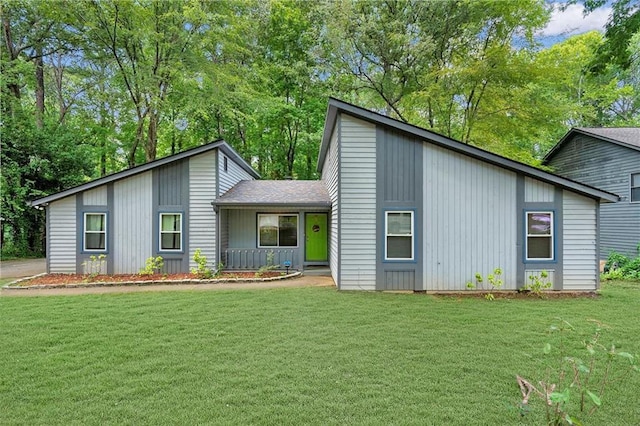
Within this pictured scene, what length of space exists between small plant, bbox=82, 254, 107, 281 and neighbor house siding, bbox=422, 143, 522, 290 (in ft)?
32.6

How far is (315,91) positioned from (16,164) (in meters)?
16.6

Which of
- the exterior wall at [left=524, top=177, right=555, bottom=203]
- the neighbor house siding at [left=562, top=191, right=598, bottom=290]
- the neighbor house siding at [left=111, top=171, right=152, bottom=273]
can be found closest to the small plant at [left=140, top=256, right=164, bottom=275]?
the neighbor house siding at [left=111, top=171, right=152, bottom=273]

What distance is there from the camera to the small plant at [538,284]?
784 cm

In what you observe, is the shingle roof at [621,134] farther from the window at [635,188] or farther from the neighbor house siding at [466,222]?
the neighbor house siding at [466,222]

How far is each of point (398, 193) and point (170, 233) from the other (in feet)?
24.4

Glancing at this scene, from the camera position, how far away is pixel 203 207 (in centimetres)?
1065

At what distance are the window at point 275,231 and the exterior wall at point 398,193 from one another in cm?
472

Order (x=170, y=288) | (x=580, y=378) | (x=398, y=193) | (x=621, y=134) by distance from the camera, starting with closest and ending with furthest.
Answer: (x=580, y=378) < (x=398, y=193) < (x=170, y=288) < (x=621, y=134)

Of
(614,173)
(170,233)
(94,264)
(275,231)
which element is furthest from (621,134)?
(94,264)

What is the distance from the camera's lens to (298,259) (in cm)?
1106

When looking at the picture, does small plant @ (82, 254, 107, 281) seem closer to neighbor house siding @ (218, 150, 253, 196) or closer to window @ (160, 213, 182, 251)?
window @ (160, 213, 182, 251)

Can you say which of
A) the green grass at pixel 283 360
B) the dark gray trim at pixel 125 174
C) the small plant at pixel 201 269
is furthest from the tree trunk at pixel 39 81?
the green grass at pixel 283 360

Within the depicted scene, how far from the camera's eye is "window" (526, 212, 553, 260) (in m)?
8.12

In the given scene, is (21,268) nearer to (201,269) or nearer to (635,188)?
(201,269)
